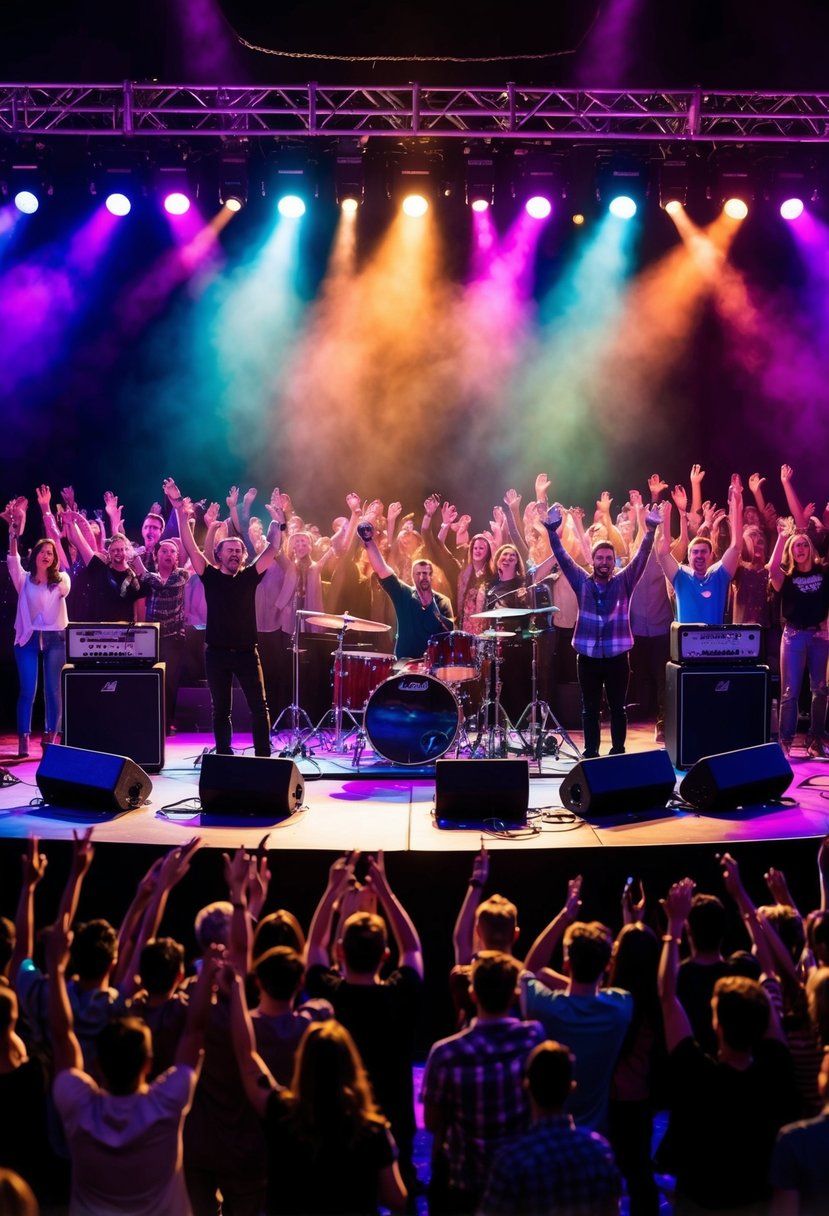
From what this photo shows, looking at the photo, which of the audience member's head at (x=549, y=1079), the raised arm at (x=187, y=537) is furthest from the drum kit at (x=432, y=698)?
the audience member's head at (x=549, y=1079)

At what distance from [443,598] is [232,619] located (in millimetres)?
2069

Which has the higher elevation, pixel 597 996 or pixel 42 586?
pixel 42 586

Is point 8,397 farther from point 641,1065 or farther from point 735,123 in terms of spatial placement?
point 641,1065

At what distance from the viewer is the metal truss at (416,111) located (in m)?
10.9

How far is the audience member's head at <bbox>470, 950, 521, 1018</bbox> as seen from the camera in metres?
3.49

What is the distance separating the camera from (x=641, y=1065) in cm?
447

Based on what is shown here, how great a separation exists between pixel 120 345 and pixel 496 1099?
44.7 ft

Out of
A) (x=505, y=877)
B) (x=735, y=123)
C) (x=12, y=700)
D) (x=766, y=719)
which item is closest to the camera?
(x=505, y=877)

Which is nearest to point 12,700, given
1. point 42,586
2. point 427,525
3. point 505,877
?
point 42,586

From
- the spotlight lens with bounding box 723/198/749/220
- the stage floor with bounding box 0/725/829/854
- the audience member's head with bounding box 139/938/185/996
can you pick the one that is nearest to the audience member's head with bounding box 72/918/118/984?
the audience member's head with bounding box 139/938/185/996

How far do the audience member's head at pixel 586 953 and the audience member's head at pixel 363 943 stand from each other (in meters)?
0.66

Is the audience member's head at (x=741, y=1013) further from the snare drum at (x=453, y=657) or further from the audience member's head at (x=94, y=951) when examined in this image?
the snare drum at (x=453, y=657)

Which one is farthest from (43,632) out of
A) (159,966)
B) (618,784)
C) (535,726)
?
(159,966)

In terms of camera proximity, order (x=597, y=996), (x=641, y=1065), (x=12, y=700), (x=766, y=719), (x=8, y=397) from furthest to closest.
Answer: (x=8, y=397)
(x=12, y=700)
(x=766, y=719)
(x=641, y=1065)
(x=597, y=996)
